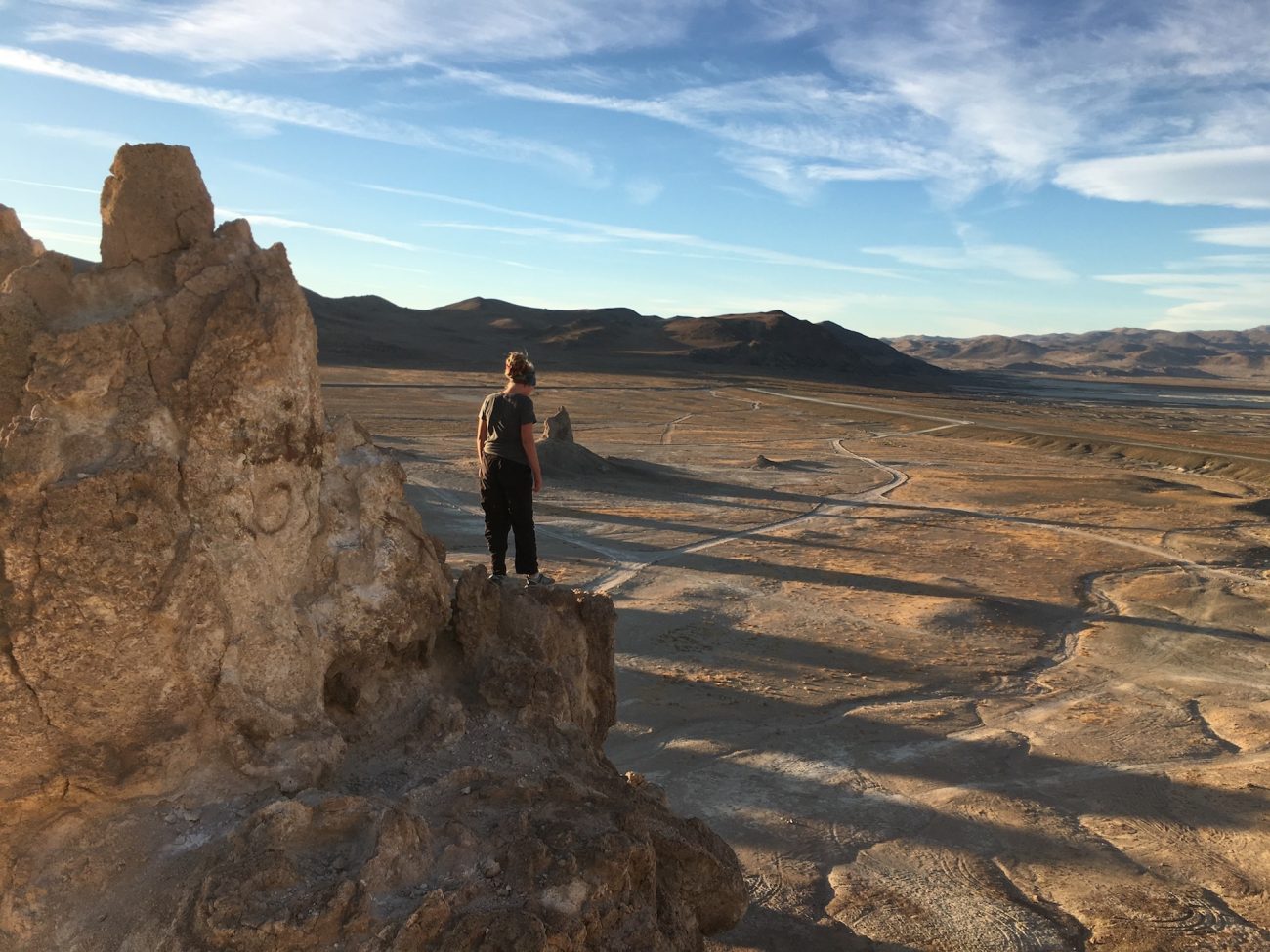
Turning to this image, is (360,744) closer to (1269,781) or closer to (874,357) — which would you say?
(1269,781)

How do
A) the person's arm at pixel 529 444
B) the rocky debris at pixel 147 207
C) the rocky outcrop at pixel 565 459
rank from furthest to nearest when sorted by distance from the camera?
the rocky outcrop at pixel 565 459 < the person's arm at pixel 529 444 < the rocky debris at pixel 147 207

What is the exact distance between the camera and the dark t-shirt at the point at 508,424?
207 inches

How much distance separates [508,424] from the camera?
528cm

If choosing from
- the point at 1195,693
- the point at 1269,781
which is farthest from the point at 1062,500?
the point at 1269,781

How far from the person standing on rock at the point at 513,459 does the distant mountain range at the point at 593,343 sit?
5897 centimetres

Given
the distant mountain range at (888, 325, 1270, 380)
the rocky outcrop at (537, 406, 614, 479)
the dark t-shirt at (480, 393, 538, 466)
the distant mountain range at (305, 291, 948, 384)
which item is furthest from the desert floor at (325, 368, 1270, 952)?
the distant mountain range at (888, 325, 1270, 380)

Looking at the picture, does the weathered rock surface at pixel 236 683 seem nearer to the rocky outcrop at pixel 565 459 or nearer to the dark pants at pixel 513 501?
the dark pants at pixel 513 501

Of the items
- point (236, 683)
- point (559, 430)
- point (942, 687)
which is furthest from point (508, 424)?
point (559, 430)

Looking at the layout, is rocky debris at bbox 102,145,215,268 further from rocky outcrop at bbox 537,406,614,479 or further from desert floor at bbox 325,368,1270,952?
rocky outcrop at bbox 537,406,614,479

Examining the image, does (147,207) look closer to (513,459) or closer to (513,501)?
(513,459)

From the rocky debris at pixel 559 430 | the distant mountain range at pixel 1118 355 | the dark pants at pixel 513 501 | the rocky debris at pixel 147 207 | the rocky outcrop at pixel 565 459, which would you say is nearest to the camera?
the rocky debris at pixel 147 207

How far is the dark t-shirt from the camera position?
5.27 metres

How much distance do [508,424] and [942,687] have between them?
4704mm


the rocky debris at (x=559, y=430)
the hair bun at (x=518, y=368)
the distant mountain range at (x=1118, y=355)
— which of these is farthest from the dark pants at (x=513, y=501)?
the distant mountain range at (x=1118, y=355)
